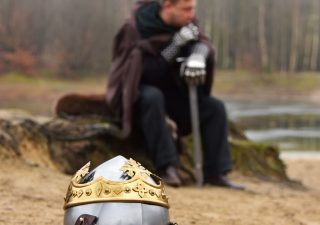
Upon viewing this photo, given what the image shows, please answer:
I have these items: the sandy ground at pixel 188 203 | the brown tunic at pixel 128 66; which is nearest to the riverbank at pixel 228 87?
the brown tunic at pixel 128 66

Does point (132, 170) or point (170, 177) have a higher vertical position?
point (132, 170)

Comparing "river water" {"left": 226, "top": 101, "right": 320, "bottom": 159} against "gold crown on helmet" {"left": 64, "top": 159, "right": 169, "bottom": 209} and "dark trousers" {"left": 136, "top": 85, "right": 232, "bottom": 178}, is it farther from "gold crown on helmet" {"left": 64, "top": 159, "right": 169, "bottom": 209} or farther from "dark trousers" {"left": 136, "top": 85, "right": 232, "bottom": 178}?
"gold crown on helmet" {"left": 64, "top": 159, "right": 169, "bottom": 209}

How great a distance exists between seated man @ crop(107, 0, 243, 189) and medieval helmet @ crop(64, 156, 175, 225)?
225cm

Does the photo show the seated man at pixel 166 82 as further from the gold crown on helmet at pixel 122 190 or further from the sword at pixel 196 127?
the gold crown on helmet at pixel 122 190

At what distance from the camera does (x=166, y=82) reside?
4.89 meters

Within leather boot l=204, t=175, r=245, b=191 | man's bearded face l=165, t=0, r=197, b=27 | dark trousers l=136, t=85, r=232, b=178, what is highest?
man's bearded face l=165, t=0, r=197, b=27

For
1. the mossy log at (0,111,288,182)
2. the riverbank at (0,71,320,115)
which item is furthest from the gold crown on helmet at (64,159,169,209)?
the riverbank at (0,71,320,115)

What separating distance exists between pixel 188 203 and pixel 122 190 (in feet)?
5.95

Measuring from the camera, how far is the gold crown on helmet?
7.47 feet

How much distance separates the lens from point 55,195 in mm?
3861

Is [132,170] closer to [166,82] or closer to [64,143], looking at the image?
[166,82]

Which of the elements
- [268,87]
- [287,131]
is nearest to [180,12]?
[287,131]

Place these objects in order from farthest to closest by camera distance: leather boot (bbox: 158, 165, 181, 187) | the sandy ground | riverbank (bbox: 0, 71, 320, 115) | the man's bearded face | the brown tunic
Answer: riverbank (bbox: 0, 71, 320, 115) → the man's bearded face → the brown tunic → leather boot (bbox: 158, 165, 181, 187) → the sandy ground

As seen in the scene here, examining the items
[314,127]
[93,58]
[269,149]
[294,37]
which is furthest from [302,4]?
[269,149]
